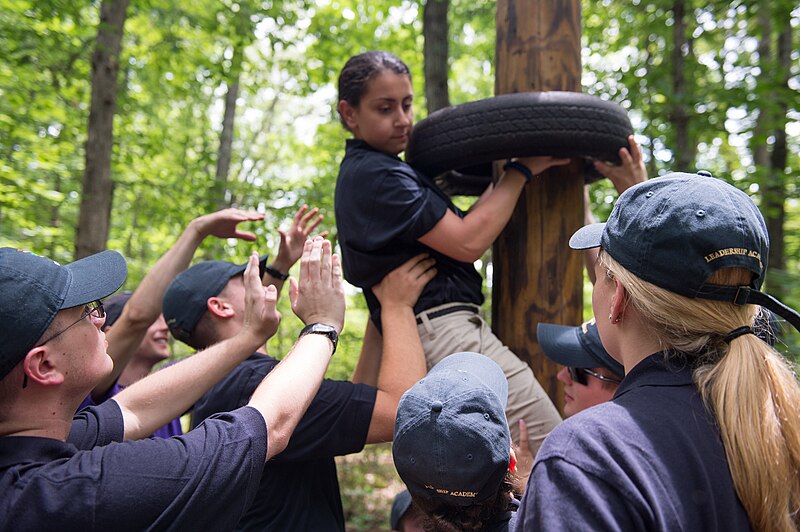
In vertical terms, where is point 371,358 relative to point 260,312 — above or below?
below

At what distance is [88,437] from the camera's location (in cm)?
183

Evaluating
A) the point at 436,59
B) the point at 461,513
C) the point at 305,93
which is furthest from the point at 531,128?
the point at 305,93

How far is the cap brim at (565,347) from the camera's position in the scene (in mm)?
2289

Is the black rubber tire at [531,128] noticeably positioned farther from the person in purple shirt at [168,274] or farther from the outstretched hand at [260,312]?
the outstretched hand at [260,312]

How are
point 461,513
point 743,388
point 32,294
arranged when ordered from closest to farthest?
point 743,388
point 32,294
point 461,513

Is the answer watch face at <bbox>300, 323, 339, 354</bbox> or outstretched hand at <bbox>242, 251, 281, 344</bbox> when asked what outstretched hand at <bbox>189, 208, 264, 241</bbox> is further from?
watch face at <bbox>300, 323, 339, 354</bbox>

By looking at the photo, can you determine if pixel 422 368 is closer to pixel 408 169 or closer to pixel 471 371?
pixel 471 371

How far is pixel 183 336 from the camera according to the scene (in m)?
2.82

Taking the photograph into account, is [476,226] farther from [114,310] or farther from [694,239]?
[114,310]

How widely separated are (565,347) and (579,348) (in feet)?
0.17

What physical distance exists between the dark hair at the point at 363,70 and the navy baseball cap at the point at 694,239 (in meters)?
1.69

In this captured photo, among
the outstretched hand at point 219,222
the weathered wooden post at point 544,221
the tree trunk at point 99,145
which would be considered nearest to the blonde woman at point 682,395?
the weathered wooden post at point 544,221

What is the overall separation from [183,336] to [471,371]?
1.54 metres

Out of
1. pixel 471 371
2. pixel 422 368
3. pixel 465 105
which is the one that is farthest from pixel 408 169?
pixel 471 371
